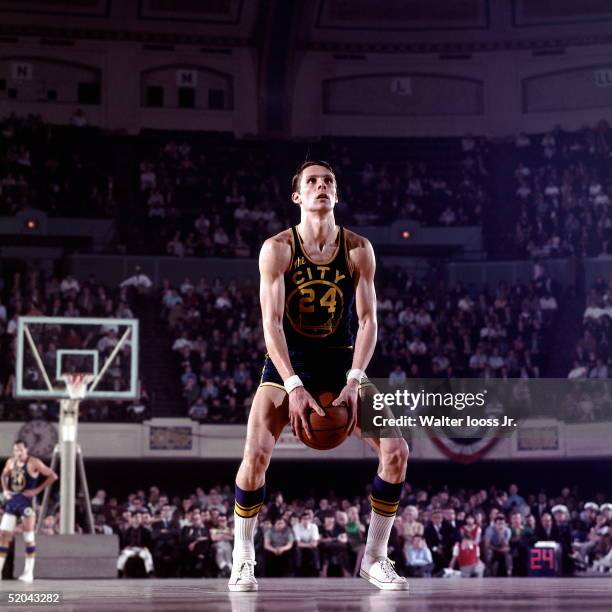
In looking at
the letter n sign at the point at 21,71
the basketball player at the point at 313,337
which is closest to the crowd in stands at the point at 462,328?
the letter n sign at the point at 21,71

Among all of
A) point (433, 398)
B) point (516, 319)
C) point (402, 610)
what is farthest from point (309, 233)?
point (516, 319)

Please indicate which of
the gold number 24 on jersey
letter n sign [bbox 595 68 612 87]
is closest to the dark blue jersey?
the gold number 24 on jersey

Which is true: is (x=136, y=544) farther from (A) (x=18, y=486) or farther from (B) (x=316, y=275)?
(B) (x=316, y=275)

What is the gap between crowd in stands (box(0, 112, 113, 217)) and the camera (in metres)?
28.9

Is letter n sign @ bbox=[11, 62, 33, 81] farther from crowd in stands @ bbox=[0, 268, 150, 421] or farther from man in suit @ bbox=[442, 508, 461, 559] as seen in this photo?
man in suit @ bbox=[442, 508, 461, 559]

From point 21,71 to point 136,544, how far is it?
62.6 ft

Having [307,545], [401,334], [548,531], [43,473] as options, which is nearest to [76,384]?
[43,473]

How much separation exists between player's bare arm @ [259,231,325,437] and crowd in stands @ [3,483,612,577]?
11.2 meters

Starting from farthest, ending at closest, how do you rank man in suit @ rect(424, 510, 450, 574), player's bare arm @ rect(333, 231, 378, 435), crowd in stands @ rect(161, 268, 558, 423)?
crowd in stands @ rect(161, 268, 558, 423)
man in suit @ rect(424, 510, 450, 574)
player's bare arm @ rect(333, 231, 378, 435)

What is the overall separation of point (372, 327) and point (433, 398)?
337 cm

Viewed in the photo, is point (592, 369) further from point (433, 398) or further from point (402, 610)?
point (402, 610)

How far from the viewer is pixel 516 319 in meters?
26.0

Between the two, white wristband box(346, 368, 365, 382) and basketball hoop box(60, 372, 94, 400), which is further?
basketball hoop box(60, 372, 94, 400)

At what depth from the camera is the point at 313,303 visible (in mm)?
6766
